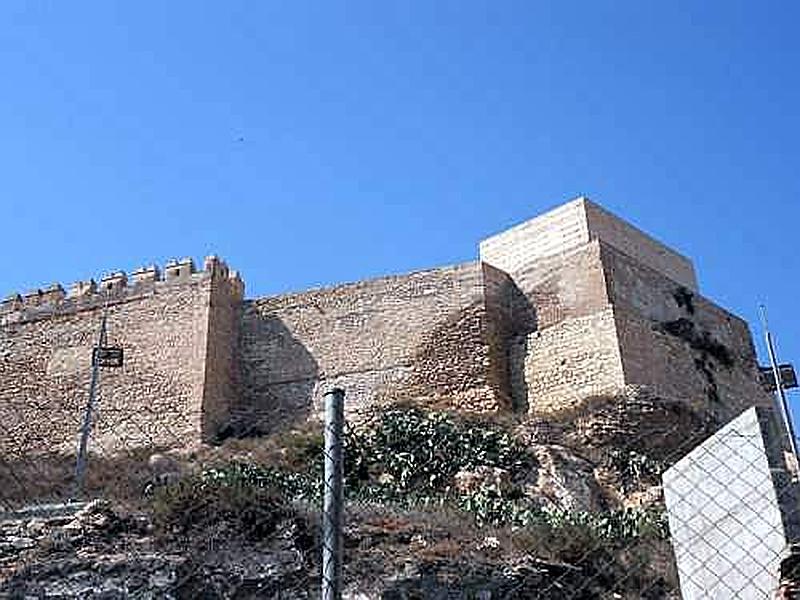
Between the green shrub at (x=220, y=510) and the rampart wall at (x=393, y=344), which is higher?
the rampart wall at (x=393, y=344)

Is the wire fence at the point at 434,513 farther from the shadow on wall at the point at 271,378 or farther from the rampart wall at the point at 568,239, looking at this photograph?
the rampart wall at the point at 568,239

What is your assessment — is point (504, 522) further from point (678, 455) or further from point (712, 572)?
point (712, 572)

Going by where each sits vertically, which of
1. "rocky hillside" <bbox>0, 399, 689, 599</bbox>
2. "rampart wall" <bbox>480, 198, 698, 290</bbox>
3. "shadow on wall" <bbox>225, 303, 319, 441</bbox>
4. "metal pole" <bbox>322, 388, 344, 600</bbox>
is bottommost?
"metal pole" <bbox>322, 388, 344, 600</bbox>

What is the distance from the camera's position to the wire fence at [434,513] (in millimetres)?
4160

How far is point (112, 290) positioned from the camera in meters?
24.4

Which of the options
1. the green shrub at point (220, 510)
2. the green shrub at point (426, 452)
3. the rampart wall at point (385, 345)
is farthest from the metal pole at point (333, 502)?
the rampart wall at point (385, 345)

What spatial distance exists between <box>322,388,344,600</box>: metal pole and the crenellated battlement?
765 inches

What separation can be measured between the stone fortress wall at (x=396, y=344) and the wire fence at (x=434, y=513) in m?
1.14

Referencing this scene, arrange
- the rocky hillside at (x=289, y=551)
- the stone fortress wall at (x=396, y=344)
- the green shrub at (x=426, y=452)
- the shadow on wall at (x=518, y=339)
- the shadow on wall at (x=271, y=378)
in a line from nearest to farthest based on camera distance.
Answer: the rocky hillside at (x=289, y=551) < the green shrub at (x=426, y=452) < the stone fortress wall at (x=396, y=344) < the shadow on wall at (x=518, y=339) < the shadow on wall at (x=271, y=378)

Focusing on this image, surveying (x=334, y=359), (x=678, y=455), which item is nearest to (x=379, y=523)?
(x=678, y=455)

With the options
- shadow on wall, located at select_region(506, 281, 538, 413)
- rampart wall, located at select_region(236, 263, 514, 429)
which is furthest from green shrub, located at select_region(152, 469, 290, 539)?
shadow on wall, located at select_region(506, 281, 538, 413)

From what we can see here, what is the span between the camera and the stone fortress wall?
21.0m

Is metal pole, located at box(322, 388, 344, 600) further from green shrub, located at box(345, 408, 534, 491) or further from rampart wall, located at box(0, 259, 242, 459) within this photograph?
rampart wall, located at box(0, 259, 242, 459)

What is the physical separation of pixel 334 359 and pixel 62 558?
45.7ft
